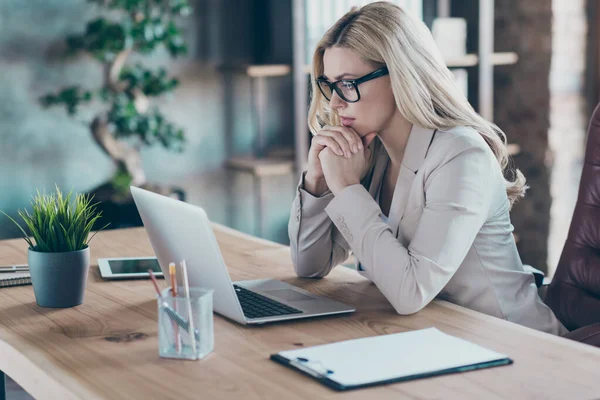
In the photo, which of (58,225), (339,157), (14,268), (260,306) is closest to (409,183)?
(339,157)

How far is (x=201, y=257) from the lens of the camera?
4.73 feet

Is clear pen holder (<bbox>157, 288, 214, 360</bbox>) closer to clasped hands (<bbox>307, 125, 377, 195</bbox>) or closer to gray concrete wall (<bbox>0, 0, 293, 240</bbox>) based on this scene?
clasped hands (<bbox>307, 125, 377, 195</bbox>)

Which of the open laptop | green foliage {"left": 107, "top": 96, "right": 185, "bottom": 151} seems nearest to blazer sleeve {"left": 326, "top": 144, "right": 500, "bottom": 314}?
the open laptop

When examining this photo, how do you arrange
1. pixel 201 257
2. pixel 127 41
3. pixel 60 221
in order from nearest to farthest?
1. pixel 201 257
2. pixel 60 221
3. pixel 127 41

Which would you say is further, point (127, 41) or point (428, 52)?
point (127, 41)

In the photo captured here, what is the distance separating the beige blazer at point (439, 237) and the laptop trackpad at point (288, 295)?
0.13m

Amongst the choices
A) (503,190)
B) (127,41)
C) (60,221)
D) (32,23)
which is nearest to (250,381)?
(60,221)

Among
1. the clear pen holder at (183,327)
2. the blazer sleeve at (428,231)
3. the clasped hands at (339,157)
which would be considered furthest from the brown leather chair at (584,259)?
the clear pen holder at (183,327)

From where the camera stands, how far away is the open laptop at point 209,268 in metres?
1.40

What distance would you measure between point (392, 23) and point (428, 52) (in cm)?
10

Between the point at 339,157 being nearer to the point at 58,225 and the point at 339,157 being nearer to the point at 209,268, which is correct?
the point at 209,268

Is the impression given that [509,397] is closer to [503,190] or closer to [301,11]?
[503,190]

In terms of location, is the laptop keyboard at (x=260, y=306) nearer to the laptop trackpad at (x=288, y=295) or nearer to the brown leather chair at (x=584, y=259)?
the laptop trackpad at (x=288, y=295)

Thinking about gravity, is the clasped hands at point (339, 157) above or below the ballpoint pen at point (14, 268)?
above
